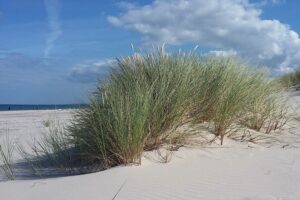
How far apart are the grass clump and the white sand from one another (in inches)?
15.3

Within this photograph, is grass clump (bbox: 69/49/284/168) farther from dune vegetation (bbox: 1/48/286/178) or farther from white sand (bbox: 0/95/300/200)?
white sand (bbox: 0/95/300/200)

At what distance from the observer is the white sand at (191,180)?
4578 millimetres

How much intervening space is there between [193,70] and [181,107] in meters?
0.90

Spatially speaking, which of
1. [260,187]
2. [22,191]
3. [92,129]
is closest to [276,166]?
[260,187]

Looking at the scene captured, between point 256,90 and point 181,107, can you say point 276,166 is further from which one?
point 256,90

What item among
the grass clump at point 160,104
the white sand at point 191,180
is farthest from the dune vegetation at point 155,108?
the white sand at point 191,180

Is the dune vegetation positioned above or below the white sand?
above

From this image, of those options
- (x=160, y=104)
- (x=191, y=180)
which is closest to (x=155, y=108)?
(x=160, y=104)

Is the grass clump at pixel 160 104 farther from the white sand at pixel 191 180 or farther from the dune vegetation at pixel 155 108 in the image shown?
the white sand at pixel 191 180

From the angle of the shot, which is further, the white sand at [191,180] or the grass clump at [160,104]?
the grass clump at [160,104]

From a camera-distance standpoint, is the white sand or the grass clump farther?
the grass clump

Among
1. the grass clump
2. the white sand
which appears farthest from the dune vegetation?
the white sand

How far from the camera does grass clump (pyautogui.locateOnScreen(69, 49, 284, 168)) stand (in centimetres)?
564

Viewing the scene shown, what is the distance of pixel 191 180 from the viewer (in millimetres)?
4973
